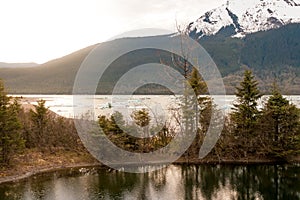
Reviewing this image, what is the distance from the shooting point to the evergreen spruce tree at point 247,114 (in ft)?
104

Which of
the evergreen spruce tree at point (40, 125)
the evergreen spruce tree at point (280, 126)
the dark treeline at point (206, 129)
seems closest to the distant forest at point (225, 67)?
the dark treeline at point (206, 129)

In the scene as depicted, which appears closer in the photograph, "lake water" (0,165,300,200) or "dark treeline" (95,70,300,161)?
"lake water" (0,165,300,200)

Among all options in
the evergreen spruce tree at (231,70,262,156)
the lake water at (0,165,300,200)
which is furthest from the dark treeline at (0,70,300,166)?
the lake water at (0,165,300,200)

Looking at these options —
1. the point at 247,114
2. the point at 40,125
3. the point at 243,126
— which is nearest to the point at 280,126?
the point at 247,114

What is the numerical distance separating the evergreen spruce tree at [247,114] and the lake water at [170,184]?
9.98ft

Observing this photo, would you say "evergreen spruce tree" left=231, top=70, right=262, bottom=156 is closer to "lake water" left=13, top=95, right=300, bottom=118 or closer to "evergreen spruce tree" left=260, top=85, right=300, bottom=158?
"evergreen spruce tree" left=260, top=85, right=300, bottom=158

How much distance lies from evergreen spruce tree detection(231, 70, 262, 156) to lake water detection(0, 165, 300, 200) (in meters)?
3.04

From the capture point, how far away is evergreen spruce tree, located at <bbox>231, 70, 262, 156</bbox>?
31.6 m

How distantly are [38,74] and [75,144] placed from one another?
107 metres

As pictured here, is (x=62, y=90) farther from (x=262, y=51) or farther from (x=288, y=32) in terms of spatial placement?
(x=288, y=32)

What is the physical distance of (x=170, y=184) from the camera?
24.0 metres

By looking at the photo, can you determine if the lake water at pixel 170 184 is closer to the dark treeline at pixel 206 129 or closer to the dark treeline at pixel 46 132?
the dark treeline at pixel 206 129

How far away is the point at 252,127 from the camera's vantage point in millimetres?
31891

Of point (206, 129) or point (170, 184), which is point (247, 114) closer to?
point (206, 129)
